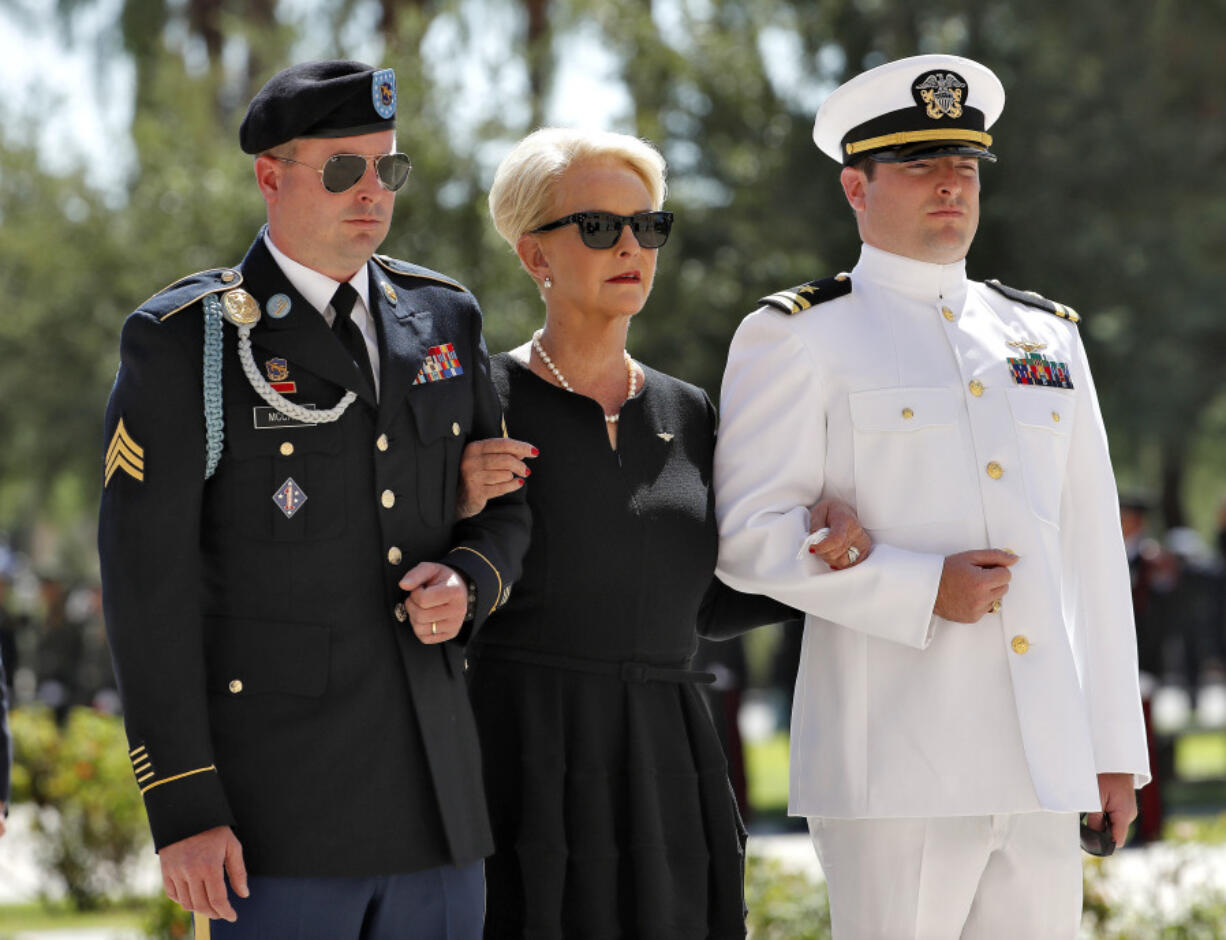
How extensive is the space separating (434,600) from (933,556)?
3.44 ft

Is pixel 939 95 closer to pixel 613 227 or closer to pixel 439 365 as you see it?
pixel 613 227

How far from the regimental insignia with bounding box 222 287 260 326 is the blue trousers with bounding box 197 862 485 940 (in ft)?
3.19

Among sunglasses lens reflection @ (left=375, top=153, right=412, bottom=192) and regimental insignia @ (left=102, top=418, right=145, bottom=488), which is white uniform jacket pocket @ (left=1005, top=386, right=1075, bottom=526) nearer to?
sunglasses lens reflection @ (left=375, top=153, right=412, bottom=192)

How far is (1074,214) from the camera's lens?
1508 cm

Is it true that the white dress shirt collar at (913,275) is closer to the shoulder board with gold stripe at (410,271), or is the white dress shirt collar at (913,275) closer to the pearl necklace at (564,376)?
the pearl necklace at (564,376)

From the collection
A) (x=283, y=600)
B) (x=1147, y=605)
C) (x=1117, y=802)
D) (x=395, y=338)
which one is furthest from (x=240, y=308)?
(x=1147, y=605)

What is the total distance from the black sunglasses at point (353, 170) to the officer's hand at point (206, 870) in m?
1.14

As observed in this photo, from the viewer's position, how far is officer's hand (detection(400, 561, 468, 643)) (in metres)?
3.23

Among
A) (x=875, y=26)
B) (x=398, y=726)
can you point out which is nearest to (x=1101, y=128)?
(x=875, y=26)

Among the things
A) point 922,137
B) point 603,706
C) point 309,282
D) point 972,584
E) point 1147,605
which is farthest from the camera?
point 1147,605

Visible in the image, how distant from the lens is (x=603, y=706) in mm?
3777

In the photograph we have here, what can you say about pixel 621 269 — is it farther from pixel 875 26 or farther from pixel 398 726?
pixel 875 26

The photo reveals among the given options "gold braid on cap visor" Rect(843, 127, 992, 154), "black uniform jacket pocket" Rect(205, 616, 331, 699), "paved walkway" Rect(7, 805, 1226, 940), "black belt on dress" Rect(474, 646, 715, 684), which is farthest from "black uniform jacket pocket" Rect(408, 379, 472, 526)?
"paved walkway" Rect(7, 805, 1226, 940)

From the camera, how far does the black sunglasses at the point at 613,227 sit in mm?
3936
